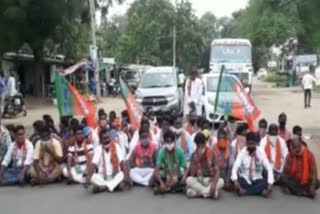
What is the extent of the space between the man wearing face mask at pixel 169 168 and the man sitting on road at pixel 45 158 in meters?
1.87

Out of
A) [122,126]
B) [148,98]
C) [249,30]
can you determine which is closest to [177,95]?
[148,98]

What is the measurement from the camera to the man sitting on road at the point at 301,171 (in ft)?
30.7

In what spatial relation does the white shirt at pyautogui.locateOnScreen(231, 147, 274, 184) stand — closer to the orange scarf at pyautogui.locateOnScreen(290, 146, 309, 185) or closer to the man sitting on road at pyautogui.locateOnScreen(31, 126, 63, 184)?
the orange scarf at pyautogui.locateOnScreen(290, 146, 309, 185)

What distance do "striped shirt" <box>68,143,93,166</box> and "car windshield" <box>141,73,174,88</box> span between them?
1298 cm

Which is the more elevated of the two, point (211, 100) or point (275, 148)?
point (211, 100)

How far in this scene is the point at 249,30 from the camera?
181ft

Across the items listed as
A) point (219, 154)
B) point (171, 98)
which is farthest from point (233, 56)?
point (219, 154)

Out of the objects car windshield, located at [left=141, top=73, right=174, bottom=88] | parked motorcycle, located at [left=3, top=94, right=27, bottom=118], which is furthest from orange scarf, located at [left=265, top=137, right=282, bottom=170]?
parked motorcycle, located at [left=3, top=94, right=27, bottom=118]

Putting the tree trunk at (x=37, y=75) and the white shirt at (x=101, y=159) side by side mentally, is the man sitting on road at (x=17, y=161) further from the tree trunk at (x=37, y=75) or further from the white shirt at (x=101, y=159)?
the tree trunk at (x=37, y=75)

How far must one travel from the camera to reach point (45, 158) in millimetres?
10523

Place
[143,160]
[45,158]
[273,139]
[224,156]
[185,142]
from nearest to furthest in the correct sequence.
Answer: [224,156]
[143,160]
[273,139]
[45,158]
[185,142]

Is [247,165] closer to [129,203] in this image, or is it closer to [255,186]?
[255,186]

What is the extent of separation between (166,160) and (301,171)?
6.65 feet

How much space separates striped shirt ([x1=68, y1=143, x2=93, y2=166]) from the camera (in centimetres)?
1062
